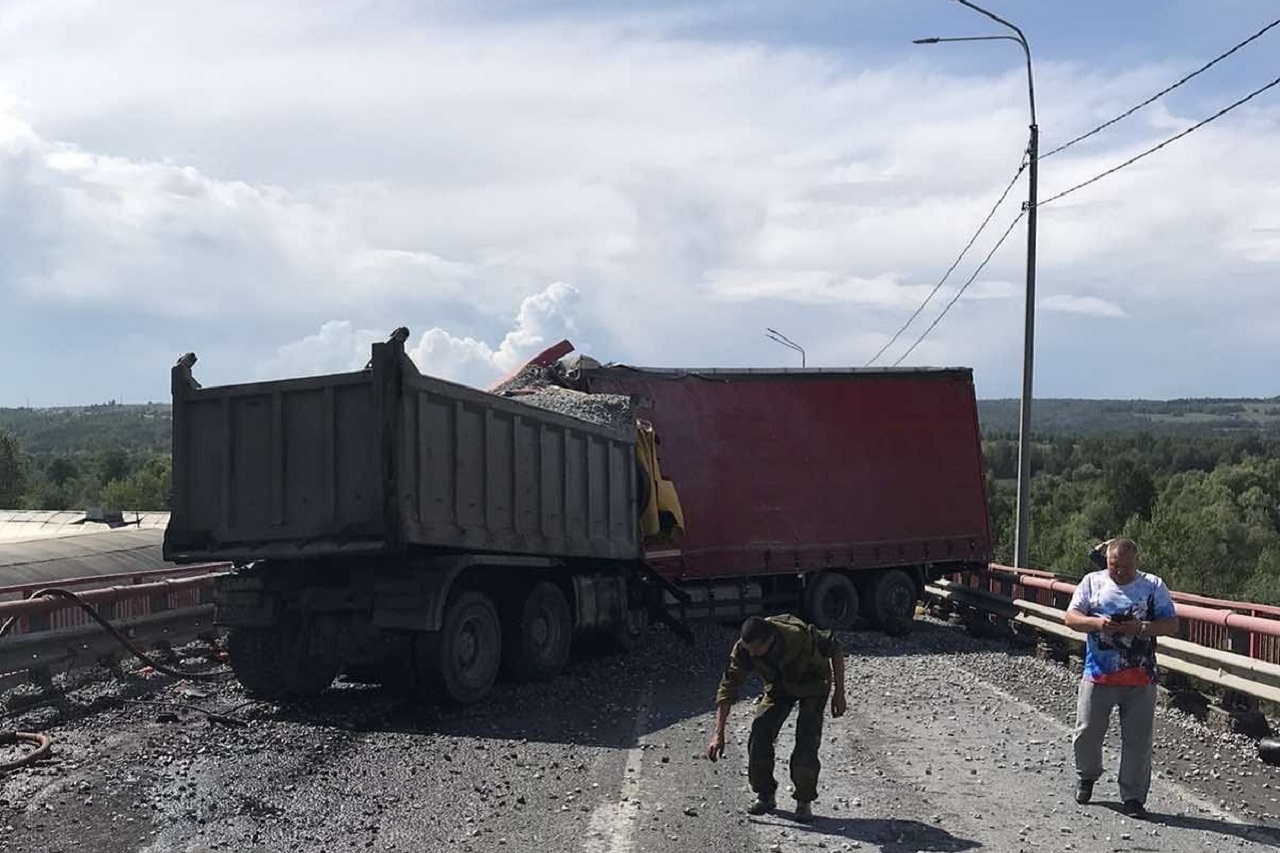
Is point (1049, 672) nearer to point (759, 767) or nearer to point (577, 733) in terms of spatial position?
point (577, 733)

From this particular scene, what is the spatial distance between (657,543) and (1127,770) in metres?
9.56

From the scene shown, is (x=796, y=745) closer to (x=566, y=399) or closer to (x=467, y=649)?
(x=467, y=649)

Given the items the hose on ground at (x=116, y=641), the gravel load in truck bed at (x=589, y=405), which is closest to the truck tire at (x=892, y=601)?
the gravel load in truck bed at (x=589, y=405)

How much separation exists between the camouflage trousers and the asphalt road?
0.19 meters

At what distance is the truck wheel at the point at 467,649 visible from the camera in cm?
1102

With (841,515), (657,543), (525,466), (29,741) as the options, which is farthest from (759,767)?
(841,515)

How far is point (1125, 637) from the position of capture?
7.62 m

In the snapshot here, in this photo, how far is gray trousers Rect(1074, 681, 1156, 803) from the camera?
737 centimetres

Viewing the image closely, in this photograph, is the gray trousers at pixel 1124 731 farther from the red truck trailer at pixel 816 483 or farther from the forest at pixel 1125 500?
the red truck trailer at pixel 816 483

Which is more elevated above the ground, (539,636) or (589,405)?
(589,405)

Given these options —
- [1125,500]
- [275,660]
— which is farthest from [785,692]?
[1125,500]

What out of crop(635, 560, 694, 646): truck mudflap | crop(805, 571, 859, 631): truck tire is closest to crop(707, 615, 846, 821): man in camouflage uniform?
crop(635, 560, 694, 646): truck mudflap

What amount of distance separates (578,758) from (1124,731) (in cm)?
344

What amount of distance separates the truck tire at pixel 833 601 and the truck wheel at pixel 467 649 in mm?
7170
